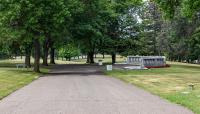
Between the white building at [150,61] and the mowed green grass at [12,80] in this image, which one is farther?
the white building at [150,61]

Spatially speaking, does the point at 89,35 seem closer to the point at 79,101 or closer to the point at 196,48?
the point at 196,48

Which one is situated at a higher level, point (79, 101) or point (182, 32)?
point (182, 32)

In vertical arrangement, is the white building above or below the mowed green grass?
above

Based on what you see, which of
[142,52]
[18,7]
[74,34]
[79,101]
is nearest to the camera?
[79,101]

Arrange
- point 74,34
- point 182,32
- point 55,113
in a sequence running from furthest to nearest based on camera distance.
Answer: point 182,32
point 74,34
point 55,113

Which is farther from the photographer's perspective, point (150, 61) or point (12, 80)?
point (150, 61)

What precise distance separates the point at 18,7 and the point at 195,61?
61725 millimetres

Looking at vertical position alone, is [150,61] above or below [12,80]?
above

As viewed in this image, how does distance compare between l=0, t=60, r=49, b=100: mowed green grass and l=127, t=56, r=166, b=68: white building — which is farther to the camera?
l=127, t=56, r=166, b=68: white building

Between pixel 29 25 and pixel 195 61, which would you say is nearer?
pixel 29 25

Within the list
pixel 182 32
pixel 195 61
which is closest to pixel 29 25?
pixel 182 32

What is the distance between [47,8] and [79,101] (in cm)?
2249

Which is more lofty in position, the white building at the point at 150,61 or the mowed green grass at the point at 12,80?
the white building at the point at 150,61

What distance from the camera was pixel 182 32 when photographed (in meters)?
64.1
